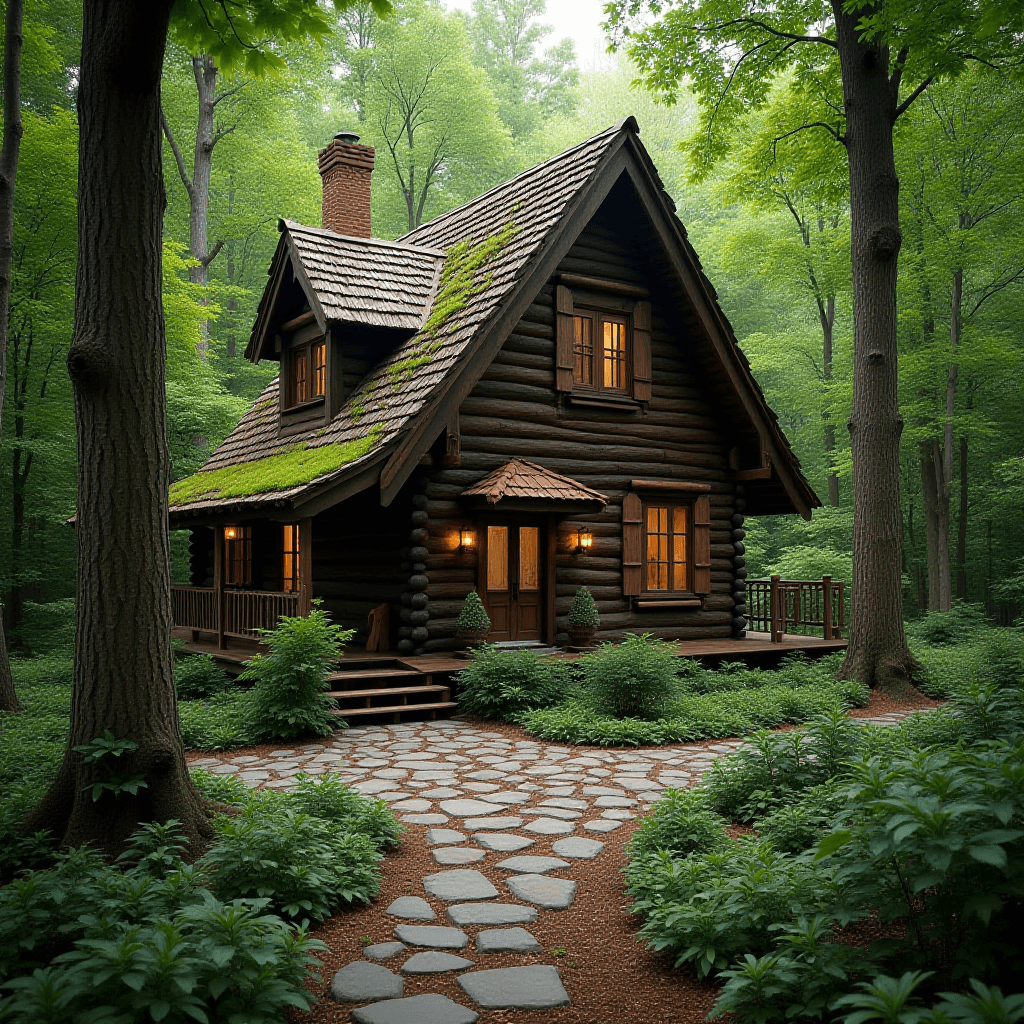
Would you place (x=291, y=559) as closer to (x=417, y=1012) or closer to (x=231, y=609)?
(x=231, y=609)

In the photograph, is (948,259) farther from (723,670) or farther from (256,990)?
(256,990)

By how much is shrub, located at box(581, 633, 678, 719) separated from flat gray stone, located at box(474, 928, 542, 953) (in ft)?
18.1

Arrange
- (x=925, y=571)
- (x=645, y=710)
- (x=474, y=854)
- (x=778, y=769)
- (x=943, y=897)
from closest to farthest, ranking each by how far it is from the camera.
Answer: (x=943, y=897), (x=474, y=854), (x=778, y=769), (x=645, y=710), (x=925, y=571)

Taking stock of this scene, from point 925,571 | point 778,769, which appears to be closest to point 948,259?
point 925,571

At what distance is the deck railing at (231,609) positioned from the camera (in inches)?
465

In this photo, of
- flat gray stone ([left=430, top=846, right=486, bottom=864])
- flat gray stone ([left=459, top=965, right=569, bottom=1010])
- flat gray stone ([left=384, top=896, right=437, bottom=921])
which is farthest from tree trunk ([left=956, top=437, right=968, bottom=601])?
flat gray stone ([left=459, top=965, right=569, bottom=1010])

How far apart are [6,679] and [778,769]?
879cm

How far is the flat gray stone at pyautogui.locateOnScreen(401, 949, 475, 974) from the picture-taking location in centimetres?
374

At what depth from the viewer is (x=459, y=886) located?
477 cm

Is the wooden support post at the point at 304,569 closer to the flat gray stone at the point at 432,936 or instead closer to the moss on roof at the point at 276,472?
the moss on roof at the point at 276,472

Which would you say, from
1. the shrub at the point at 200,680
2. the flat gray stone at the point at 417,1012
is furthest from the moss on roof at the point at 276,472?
the flat gray stone at the point at 417,1012

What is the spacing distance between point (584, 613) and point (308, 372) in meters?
6.27

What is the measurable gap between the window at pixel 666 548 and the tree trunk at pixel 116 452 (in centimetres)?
1050

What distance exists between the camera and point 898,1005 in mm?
2467
